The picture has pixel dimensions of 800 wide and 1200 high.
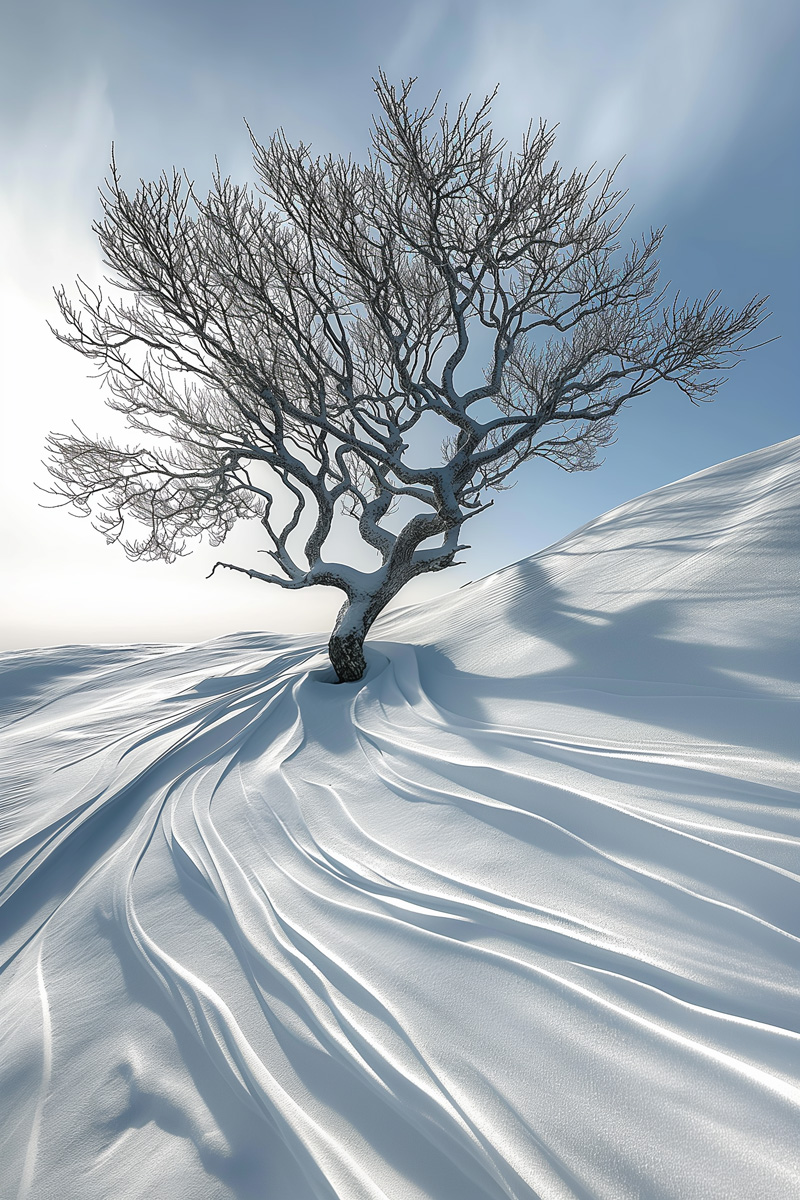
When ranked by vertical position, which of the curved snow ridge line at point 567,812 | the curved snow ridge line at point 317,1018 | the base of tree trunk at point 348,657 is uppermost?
the base of tree trunk at point 348,657

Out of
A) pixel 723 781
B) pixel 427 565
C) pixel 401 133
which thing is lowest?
pixel 723 781

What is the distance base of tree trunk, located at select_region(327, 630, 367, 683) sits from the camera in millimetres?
4234

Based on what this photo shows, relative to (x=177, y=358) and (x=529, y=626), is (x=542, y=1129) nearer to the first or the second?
(x=529, y=626)

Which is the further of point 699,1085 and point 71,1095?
point 71,1095

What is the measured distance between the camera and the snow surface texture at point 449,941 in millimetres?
948

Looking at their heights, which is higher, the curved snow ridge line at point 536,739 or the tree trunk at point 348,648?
the tree trunk at point 348,648

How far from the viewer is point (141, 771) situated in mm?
→ 2914

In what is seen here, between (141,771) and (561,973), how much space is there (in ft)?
8.37

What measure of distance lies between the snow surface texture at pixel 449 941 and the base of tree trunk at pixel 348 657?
41.9 inches

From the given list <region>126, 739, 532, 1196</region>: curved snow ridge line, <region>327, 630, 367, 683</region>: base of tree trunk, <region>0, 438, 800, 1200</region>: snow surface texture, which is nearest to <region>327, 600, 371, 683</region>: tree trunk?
<region>327, 630, 367, 683</region>: base of tree trunk

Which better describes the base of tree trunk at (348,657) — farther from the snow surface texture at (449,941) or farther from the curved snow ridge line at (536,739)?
the snow surface texture at (449,941)

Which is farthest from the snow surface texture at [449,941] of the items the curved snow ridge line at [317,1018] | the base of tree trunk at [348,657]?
the base of tree trunk at [348,657]

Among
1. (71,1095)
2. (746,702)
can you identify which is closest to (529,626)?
(746,702)

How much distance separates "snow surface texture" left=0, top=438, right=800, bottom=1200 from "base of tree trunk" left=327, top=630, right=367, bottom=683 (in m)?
1.06
